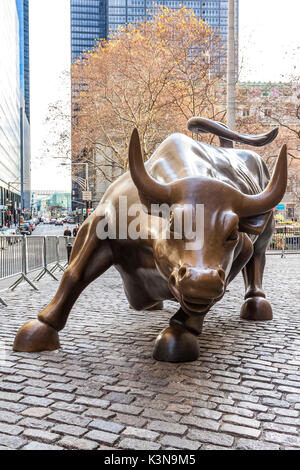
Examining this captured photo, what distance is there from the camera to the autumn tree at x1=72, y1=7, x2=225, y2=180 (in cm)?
2119

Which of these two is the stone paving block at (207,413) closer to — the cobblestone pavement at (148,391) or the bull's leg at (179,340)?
the cobblestone pavement at (148,391)

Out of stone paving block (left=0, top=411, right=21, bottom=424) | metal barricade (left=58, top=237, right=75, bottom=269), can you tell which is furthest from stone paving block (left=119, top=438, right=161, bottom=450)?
metal barricade (left=58, top=237, right=75, bottom=269)

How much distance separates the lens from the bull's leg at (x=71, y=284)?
15.5ft

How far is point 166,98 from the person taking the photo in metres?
23.4

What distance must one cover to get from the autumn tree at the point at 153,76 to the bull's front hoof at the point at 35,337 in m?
16.0

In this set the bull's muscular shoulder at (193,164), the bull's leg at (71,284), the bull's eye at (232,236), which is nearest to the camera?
the bull's eye at (232,236)

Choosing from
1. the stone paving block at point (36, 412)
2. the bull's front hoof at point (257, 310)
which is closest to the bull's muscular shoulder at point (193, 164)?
the bull's front hoof at point (257, 310)

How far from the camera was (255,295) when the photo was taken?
680 centimetres

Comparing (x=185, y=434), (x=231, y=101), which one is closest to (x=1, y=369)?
(x=185, y=434)

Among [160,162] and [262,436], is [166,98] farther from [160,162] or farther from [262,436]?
[262,436]

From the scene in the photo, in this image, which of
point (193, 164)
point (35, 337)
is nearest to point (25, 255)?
point (35, 337)

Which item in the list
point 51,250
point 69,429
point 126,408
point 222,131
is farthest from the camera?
point 51,250

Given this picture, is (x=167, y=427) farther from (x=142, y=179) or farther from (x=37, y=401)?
(x=142, y=179)

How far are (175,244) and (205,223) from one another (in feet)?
0.93
